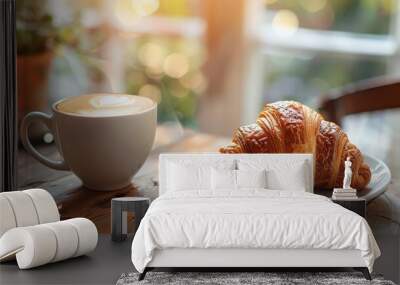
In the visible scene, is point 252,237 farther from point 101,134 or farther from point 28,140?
point 28,140

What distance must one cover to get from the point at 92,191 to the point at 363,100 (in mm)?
1620

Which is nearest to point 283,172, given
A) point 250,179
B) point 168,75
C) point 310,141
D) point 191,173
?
point 250,179

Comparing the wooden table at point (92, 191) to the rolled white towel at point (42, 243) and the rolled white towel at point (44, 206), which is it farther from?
the rolled white towel at point (42, 243)

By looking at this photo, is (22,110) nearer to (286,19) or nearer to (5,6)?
(5,6)

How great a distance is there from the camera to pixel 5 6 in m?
5.12

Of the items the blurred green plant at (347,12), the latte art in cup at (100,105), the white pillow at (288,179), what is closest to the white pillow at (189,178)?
the white pillow at (288,179)

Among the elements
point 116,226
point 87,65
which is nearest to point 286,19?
point 87,65

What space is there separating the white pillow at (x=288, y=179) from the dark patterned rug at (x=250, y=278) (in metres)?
0.61

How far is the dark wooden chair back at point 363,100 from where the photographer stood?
5.26 metres

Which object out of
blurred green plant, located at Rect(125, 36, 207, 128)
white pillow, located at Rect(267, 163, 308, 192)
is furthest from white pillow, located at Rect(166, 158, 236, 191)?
blurred green plant, located at Rect(125, 36, 207, 128)

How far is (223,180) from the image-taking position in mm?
4902

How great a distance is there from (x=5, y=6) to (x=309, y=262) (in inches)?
85.4

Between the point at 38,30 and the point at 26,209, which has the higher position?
the point at 38,30

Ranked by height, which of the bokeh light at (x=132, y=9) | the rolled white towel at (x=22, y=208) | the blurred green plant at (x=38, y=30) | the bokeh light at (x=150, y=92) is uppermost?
the bokeh light at (x=132, y=9)
